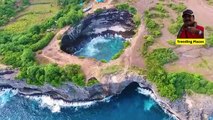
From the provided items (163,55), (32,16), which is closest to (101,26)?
(32,16)

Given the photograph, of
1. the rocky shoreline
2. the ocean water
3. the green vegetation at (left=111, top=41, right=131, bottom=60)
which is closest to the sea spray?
the rocky shoreline

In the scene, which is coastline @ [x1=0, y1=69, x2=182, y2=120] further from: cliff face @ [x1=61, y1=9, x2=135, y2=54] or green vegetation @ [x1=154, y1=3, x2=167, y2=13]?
green vegetation @ [x1=154, y1=3, x2=167, y2=13]

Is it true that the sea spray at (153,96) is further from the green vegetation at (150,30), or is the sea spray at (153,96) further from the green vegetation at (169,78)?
the green vegetation at (150,30)

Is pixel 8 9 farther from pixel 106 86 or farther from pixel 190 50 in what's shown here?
pixel 190 50

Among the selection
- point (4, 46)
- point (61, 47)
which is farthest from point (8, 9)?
point (61, 47)

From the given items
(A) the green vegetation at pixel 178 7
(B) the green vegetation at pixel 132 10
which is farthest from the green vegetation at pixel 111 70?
(A) the green vegetation at pixel 178 7

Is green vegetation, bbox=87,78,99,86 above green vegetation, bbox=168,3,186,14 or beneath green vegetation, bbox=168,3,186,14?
beneath

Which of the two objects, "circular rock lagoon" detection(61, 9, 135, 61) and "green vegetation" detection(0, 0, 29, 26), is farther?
"green vegetation" detection(0, 0, 29, 26)

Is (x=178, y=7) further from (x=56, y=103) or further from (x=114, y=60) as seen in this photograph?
(x=56, y=103)
